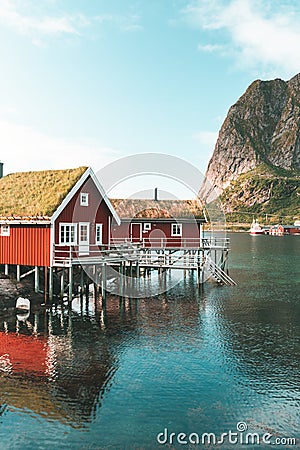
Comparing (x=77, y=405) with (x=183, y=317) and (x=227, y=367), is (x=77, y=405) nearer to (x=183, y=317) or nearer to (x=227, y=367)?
(x=227, y=367)

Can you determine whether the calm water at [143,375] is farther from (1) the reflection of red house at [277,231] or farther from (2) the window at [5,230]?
(1) the reflection of red house at [277,231]

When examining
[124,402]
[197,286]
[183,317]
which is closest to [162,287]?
[197,286]

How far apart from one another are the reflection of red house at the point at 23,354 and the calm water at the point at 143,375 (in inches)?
1.7

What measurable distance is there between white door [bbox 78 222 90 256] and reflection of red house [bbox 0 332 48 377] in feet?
29.2

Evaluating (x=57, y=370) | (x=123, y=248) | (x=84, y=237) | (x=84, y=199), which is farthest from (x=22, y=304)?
(x=57, y=370)

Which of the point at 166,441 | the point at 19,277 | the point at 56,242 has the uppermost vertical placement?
the point at 56,242

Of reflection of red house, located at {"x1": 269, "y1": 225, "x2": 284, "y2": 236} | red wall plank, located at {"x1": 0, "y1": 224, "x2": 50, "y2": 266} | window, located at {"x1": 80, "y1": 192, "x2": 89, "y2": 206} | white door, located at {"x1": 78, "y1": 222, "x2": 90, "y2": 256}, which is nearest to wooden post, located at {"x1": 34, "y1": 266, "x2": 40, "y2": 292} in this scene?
red wall plank, located at {"x1": 0, "y1": 224, "x2": 50, "y2": 266}

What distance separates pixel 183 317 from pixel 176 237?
1592 centimetres

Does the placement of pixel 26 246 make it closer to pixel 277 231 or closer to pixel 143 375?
pixel 143 375

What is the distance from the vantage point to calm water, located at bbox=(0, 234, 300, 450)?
1400 cm

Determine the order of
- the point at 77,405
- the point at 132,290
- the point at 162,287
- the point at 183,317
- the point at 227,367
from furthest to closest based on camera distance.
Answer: the point at 162,287, the point at 132,290, the point at 183,317, the point at 227,367, the point at 77,405

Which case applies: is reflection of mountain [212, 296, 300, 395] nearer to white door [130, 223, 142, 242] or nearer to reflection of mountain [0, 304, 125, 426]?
reflection of mountain [0, 304, 125, 426]

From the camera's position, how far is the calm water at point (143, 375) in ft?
45.9

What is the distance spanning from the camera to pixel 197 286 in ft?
137
